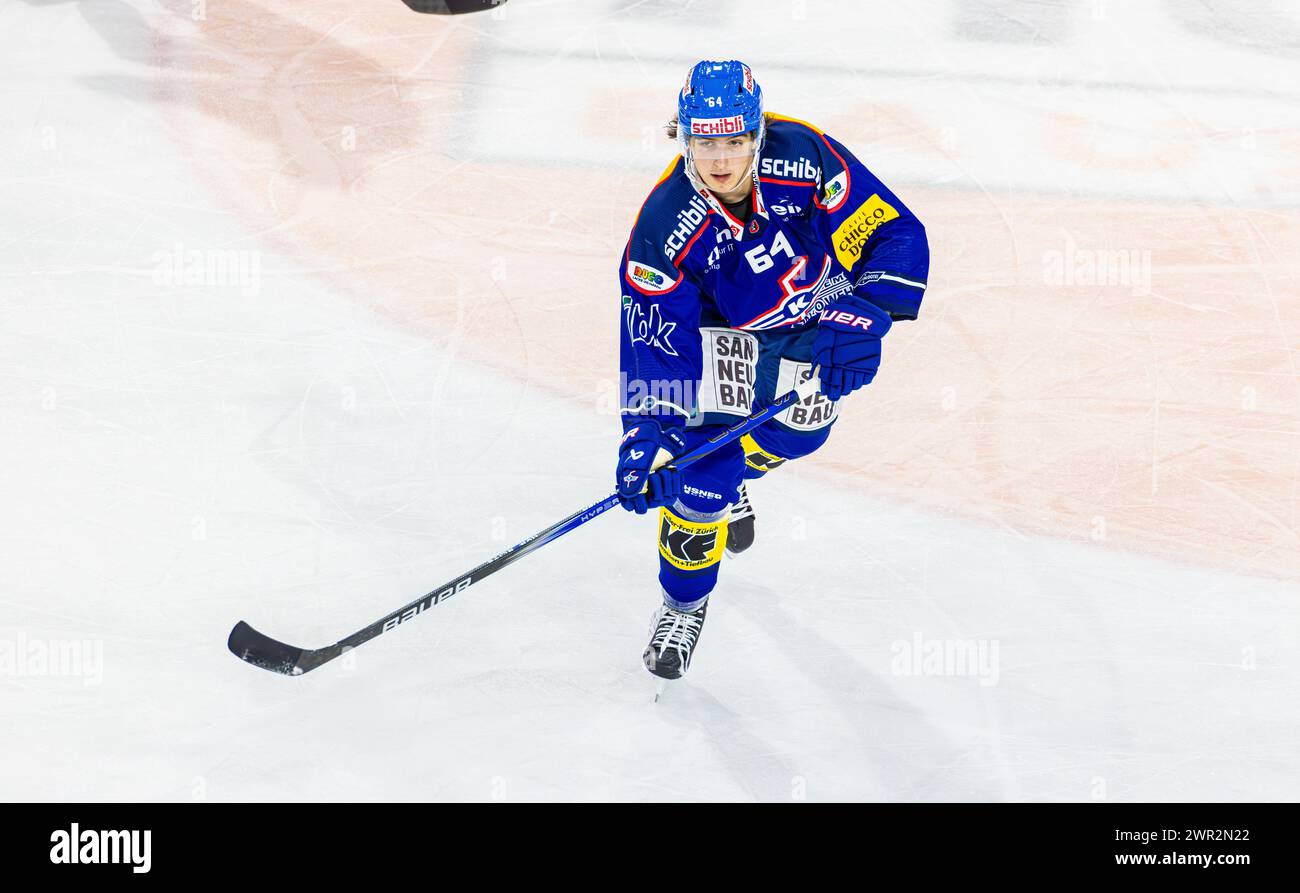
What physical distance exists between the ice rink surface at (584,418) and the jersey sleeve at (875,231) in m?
1.02

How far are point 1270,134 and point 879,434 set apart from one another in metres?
2.98

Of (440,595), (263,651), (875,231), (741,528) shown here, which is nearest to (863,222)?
(875,231)

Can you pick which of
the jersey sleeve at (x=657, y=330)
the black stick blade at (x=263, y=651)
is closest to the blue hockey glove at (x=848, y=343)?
the jersey sleeve at (x=657, y=330)

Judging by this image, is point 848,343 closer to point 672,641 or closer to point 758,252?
point 758,252

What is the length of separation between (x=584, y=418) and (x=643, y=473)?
1.50m

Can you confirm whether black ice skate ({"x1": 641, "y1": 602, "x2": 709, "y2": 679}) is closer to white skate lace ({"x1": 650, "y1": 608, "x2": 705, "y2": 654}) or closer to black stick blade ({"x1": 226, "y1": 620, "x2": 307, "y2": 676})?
white skate lace ({"x1": 650, "y1": 608, "x2": 705, "y2": 654})

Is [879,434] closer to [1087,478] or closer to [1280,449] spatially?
[1087,478]

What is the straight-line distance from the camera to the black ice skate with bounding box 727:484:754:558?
4103 millimetres

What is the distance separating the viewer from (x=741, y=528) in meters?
Result: 4.11

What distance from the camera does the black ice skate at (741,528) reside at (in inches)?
162

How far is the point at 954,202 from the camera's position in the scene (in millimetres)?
5625

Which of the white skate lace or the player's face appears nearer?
the player's face

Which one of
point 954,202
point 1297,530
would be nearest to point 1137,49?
point 954,202

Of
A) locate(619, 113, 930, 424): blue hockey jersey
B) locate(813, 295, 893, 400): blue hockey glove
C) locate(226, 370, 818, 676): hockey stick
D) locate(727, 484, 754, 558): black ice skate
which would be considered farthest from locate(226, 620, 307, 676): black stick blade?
locate(813, 295, 893, 400): blue hockey glove
